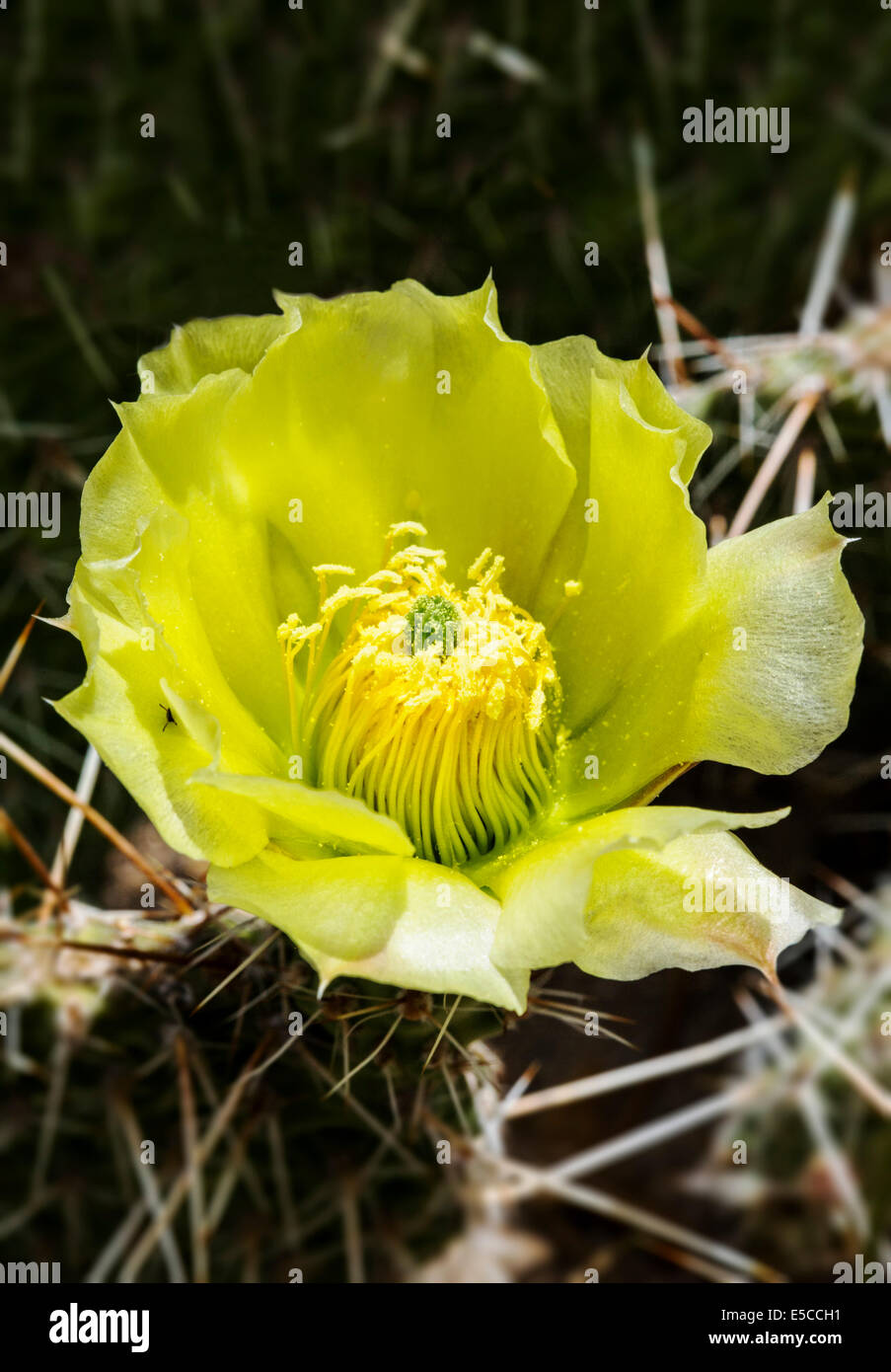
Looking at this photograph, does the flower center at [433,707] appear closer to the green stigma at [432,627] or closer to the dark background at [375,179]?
the green stigma at [432,627]

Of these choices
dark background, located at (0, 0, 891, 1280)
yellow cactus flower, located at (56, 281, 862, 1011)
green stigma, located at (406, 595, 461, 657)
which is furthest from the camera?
dark background, located at (0, 0, 891, 1280)

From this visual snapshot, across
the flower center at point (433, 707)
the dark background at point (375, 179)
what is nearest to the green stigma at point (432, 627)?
the flower center at point (433, 707)

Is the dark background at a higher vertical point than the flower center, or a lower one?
higher

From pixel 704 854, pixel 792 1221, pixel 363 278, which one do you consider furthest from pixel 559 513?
pixel 792 1221

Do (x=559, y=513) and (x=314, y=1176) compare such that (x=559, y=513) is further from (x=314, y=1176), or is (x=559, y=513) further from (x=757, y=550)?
(x=314, y=1176)

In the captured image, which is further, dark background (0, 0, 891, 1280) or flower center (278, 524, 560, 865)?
dark background (0, 0, 891, 1280)

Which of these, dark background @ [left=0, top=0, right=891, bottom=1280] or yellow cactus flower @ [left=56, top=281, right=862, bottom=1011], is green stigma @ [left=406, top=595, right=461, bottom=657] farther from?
dark background @ [left=0, top=0, right=891, bottom=1280]

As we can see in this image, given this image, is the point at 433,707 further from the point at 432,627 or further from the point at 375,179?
the point at 375,179

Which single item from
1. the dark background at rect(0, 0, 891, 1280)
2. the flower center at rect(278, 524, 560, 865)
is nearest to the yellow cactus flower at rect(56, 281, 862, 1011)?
the flower center at rect(278, 524, 560, 865)
